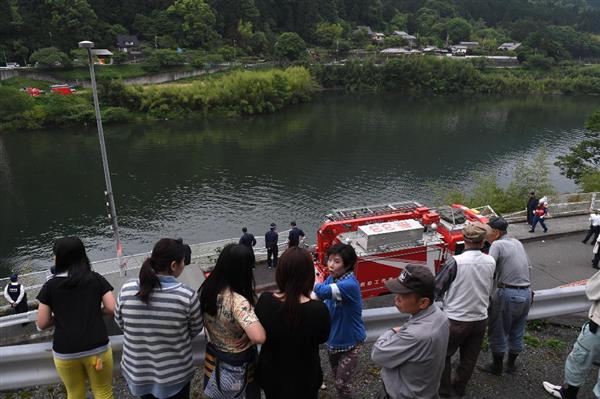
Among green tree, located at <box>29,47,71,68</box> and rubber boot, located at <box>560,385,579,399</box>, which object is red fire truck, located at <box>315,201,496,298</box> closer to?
rubber boot, located at <box>560,385,579,399</box>

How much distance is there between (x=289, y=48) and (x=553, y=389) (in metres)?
89.8

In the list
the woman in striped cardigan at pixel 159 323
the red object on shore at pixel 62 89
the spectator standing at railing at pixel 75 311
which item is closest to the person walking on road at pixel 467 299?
the woman in striped cardigan at pixel 159 323

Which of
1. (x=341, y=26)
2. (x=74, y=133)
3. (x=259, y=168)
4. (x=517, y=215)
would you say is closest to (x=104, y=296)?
(x=517, y=215)

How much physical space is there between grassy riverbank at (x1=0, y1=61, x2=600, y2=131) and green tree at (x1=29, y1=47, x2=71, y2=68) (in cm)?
398

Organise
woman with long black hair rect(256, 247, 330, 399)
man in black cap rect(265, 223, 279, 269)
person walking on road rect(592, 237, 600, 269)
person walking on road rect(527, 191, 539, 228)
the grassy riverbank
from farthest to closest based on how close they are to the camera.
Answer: the grassy riverbank < person walking on road rect(527, 191, 539, 228) < man in black cap rect(265, 223, 279, 269) < person walking on road rect(592, 237, 600, 269) < woman with long black hair rect(256, 247, 330, 399)

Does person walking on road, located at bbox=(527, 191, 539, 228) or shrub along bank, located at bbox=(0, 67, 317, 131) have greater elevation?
person walking on road, located at bbox=(527, 191, 539, 228)

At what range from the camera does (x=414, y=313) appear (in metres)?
3.16

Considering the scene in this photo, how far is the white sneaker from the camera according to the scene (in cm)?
406

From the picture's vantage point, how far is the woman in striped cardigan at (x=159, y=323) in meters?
3.07

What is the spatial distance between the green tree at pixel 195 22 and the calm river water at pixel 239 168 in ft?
121

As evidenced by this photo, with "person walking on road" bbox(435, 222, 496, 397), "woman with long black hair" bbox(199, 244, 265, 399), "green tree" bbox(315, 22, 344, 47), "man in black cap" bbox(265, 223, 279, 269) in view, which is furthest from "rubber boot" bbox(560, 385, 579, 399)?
"green tree" bbox(315, 22, 344, 47)

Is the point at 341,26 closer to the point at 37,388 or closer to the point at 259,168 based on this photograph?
the point at 259,168

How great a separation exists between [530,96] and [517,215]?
236ft

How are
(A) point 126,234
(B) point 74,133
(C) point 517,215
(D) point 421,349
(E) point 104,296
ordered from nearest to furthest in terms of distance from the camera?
(D) point 421,349
(E) point 104,296
(C) point 517,215
(A) point 126,234
(B) point 74,133
